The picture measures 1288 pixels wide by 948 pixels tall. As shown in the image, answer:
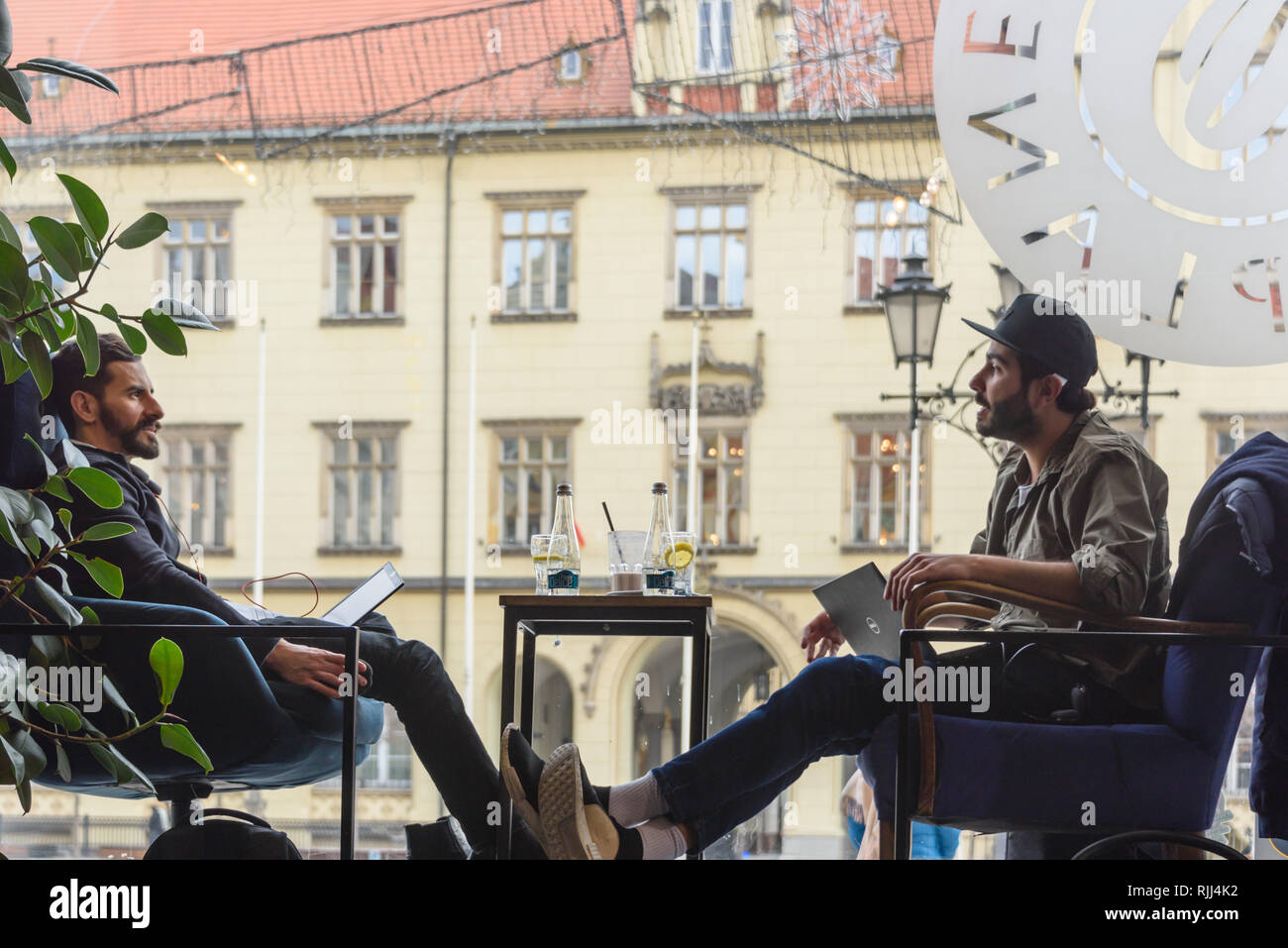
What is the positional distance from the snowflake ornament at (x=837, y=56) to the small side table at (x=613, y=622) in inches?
137

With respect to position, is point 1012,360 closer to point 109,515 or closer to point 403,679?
point 403,679

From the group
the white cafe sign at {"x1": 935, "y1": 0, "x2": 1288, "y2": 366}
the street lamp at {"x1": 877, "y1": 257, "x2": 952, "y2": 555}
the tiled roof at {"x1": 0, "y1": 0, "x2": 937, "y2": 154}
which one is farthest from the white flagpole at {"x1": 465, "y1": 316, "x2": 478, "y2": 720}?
the white cafe sign at {"x1": 935, "y1": 0, "x2": 1288, "y2": 366}

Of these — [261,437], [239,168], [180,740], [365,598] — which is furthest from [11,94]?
[261,437]

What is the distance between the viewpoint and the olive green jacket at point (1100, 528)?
1860 mm

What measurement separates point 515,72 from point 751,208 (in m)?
1.94

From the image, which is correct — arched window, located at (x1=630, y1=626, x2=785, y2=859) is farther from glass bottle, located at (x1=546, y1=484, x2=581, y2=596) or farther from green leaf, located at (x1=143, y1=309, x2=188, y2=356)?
green leaf, located at (x1=143, y1=309, x2=188, y2=356)

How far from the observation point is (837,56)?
17.7ft

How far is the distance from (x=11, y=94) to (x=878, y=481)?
23.7 ft

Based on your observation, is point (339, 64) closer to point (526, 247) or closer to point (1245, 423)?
point (526, 247)

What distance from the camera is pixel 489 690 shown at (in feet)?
33.7

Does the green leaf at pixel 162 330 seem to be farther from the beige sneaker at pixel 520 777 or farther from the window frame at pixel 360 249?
the window frame at pixel 360 249

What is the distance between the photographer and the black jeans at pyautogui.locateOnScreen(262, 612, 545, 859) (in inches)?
79.0

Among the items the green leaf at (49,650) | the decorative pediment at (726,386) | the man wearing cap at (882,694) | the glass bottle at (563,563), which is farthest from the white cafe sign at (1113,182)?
the decorative pediment at (726,386)

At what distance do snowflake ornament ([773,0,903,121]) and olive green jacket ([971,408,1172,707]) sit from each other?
319 centimetres
